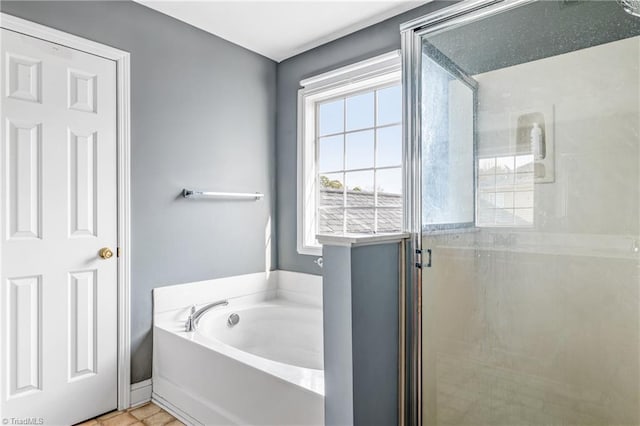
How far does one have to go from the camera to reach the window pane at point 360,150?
109 inches

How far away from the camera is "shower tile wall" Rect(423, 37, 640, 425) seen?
1.28 m

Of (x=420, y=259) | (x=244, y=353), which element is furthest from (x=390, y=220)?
(x=244, y=353)

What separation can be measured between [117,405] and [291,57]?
2.67 meters

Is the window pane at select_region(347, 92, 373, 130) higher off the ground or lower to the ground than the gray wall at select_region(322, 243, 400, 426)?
higher

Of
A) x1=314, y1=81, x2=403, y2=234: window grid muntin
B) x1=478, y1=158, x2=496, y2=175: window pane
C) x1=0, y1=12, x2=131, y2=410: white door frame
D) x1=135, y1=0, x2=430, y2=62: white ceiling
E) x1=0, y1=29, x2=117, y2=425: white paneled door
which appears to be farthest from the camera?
x1=314, y1=81, x2=403, y2=234: window grid muntin

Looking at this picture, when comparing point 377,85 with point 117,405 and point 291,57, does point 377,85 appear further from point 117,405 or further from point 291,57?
point 117,405

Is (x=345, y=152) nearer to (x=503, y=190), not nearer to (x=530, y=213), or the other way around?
(x=503, y=190)

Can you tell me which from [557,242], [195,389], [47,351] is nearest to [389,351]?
[557,242]

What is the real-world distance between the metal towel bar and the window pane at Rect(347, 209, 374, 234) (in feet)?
2.35

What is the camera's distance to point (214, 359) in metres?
1.91

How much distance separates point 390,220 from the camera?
2.65 meters

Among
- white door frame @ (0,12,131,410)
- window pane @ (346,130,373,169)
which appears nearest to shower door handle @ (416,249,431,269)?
window pane @ (346,130,373,169)

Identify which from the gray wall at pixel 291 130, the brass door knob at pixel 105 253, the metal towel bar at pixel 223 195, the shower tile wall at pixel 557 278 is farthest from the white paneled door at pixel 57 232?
the shower tile wall at pixel 557 278

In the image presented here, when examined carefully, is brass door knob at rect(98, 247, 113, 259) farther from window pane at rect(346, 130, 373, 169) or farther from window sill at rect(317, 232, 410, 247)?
window pane at rect(346, 130, 373, 169)
